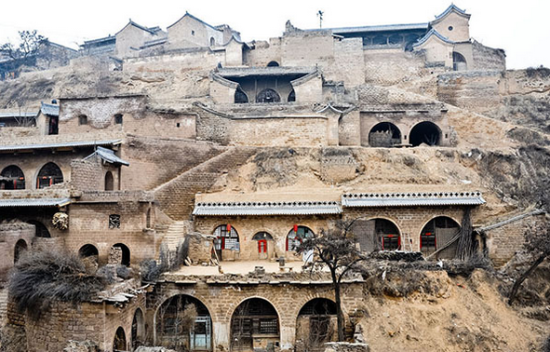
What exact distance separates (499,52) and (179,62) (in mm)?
25916

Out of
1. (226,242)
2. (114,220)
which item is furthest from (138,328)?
(226,242)

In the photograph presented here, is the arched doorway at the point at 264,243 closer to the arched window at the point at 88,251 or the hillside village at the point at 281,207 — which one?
the hillside village at the point at 281,207

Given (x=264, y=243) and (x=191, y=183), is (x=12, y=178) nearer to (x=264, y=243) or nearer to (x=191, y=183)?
(x=191, y=183)

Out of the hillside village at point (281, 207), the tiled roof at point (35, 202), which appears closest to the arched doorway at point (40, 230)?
the hillside village at point (281, 207)

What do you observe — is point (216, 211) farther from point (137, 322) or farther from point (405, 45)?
point (405, 45)

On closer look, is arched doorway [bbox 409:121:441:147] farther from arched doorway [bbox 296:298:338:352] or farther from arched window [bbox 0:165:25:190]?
arched window [bbox 0:165:25:190]

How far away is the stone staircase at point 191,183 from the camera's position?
77.0 feet

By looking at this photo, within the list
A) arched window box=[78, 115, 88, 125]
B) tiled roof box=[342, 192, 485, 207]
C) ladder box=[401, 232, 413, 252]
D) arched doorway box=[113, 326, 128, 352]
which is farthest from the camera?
arched window box=[78, 115, 88, 125]

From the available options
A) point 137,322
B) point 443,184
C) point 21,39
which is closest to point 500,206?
point 443,184

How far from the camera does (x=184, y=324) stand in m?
18.7

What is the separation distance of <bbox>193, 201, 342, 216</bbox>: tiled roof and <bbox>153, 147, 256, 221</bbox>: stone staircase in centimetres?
122

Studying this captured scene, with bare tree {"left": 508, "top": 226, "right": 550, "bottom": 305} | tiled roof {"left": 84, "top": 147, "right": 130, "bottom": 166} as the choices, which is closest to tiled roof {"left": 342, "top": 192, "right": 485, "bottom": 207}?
bare tree {"left": 508, "top": 226, "right": 550, "bottom": 305}

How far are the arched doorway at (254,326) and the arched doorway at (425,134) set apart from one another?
17.6 meters

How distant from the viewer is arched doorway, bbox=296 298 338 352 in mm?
18219
